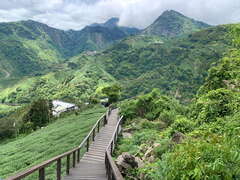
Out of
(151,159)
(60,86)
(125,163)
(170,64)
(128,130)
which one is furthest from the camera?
(60,86)

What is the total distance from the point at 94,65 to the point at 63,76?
74.9 feet

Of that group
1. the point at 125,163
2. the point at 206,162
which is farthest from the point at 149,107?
the point at 206,162

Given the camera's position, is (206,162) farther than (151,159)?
No

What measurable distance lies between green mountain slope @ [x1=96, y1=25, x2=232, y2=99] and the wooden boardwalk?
68.4 m

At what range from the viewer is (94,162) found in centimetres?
1091

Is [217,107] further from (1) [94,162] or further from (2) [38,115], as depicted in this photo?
(2) [38,115]

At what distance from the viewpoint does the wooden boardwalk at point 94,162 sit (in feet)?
26.9

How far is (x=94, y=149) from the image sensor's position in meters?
12.8

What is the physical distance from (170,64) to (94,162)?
131606 mm

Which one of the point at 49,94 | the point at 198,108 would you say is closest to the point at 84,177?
the point at 198,108

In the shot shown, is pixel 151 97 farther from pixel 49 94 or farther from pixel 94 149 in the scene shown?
pixel 49 94

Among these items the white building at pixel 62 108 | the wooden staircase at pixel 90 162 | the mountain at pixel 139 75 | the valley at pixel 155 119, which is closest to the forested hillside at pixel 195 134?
the valley at pixel 155 119

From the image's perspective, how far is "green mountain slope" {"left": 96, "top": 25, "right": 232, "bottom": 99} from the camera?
361 ft

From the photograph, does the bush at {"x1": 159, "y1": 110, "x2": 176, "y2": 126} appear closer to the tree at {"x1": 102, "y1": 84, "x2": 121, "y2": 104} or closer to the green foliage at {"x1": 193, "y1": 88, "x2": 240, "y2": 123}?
the green foliage at {"x1": 193, "y1": 88, "x2": 240, "y2": 123}
